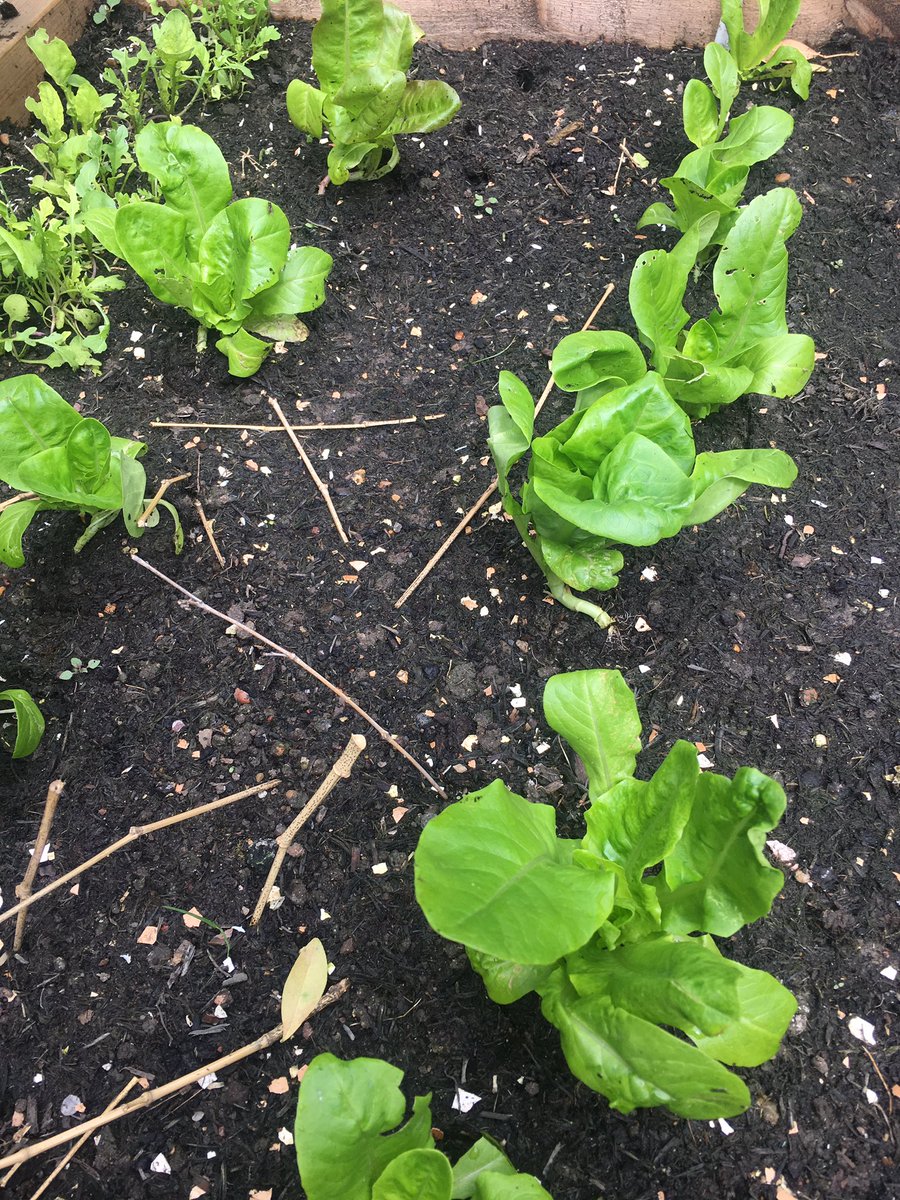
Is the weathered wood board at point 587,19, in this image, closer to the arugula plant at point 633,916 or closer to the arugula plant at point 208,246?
the arugula plant at point 208,246

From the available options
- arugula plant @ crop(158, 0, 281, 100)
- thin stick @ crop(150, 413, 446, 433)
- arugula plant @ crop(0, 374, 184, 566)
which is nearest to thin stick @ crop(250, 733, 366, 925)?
arugula plant @ crop(0, 374, 184, 566)

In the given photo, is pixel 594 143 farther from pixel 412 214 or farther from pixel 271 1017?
pixel 271 1017

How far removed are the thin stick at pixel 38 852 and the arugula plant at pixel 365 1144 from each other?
54cm

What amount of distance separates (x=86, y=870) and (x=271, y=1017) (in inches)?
13.9

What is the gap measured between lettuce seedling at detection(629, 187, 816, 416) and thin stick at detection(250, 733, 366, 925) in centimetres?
89

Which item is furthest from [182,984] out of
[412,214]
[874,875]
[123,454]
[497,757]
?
[412,214]

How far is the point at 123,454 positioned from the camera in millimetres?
1520

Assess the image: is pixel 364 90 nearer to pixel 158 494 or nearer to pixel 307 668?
pixel 158 494

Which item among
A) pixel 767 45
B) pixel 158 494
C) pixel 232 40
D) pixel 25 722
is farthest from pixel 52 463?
pixel 767 45

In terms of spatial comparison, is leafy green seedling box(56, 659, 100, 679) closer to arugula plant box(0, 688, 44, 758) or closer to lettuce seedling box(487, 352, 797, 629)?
arugula plant box(0, 688, 44, 758)

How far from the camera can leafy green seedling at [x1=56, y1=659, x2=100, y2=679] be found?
1.49 m

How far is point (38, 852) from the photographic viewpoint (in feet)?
4.32

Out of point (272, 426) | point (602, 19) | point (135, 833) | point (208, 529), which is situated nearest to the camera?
point (135, 833)

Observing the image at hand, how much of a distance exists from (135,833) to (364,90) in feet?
5.19
